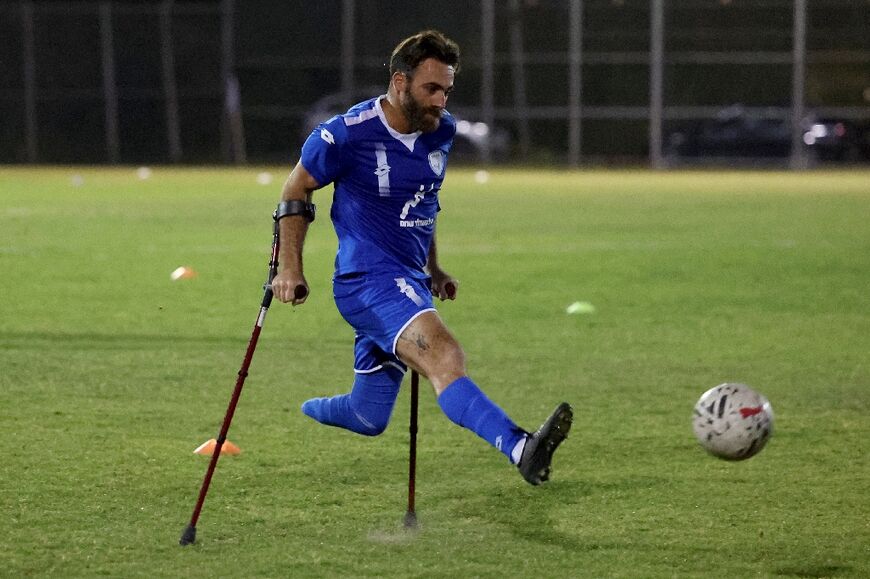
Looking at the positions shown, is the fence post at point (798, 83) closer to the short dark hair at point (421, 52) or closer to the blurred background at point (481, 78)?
the blurred background at point (481, 78)

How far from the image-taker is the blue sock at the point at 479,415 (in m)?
5.61

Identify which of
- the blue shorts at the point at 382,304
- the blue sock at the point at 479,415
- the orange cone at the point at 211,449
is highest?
the blue shorts at the point at 382,304

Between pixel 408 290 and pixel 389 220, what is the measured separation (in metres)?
0.34

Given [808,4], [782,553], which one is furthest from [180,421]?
[808,4]

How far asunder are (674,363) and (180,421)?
3.67m

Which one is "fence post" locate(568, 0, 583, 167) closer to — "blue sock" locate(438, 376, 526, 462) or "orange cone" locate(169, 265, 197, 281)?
"orange cone" locate(169, 265, 197, 281)

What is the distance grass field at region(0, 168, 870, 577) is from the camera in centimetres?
575

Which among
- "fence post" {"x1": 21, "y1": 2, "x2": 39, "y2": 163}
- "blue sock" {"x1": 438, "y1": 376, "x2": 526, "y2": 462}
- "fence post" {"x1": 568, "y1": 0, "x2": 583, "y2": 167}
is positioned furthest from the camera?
"fence post" {"x1": 21, "y1": 2, "x2": 39, "y2": 163}

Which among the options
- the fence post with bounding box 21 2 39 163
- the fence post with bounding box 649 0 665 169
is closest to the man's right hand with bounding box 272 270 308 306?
the fence post with bounding box 649 0 665 169

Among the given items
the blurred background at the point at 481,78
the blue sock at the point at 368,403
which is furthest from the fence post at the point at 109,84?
the blue sock at the point at 368,403

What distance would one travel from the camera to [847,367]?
10.2 meters

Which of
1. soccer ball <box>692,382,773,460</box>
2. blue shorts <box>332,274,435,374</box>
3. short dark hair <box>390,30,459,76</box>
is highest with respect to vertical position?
short dark hair <box>390,30,459,76</box>

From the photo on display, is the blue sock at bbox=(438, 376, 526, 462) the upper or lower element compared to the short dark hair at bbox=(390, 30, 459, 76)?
lower

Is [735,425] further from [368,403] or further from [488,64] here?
[488,64]
